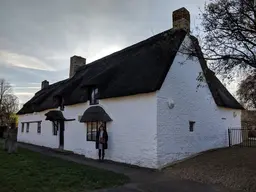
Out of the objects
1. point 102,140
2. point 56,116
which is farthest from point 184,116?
point 56,116

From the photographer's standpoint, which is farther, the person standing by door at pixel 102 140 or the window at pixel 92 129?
the window at pixel 92 129

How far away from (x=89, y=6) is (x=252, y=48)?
360 inches

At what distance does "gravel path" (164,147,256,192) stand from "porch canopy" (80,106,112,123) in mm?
4663

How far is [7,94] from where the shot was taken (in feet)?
179

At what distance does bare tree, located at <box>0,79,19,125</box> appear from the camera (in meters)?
47.8

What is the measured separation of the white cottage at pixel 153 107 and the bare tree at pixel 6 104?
33.6 m

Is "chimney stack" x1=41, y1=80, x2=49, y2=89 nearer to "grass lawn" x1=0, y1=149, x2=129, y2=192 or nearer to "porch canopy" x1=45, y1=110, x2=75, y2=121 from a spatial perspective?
"porch canopy" x1=45, y1=110, x2=75, y2=121

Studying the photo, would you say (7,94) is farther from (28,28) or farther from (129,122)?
(129,122)

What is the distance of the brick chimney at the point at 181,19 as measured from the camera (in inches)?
606

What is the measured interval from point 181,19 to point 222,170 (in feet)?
30.7

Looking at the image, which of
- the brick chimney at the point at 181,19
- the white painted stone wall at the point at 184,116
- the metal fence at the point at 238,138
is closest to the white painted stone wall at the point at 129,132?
the white painted stone wall at the point at 184,116

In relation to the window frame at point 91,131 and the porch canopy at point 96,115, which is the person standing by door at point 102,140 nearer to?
the porch canopy at point 96,115

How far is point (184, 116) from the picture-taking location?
542 inches

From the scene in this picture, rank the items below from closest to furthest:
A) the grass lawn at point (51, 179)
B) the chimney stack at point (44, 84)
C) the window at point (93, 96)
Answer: the grass lawn at point (51, 179) → the window at point (93, 96) → the chimney stack at point (44, 84)
